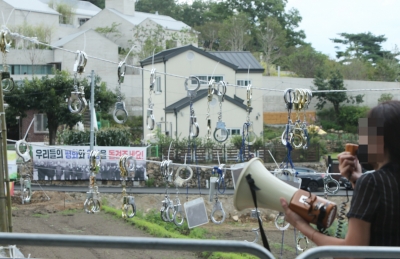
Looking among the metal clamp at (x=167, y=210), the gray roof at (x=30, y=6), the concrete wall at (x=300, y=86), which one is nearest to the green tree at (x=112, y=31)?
the gray roof at (x=30, y=6)

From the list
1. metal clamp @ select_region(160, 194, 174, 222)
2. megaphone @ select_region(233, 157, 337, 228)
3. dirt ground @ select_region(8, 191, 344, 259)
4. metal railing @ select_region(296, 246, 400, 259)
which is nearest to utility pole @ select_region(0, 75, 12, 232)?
metal clamp @ select_region(160, 194, 174, 222)

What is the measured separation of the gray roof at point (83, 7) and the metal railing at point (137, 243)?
4763 centimetres

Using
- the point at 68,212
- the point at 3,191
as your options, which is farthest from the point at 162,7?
the point at 3,191

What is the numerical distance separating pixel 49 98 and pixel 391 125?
21377mm

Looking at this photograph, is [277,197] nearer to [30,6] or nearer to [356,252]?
[356,252]

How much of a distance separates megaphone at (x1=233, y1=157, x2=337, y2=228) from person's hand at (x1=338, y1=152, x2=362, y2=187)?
279mm

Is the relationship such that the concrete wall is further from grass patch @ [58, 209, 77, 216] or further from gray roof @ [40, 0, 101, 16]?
gray roof @ [40, 0, 101, 16]

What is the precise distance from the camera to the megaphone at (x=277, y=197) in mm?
2453

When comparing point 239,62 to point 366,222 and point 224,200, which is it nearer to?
point 224,200

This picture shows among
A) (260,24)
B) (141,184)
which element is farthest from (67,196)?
(260,24)

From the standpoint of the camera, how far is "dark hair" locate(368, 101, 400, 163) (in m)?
2.39

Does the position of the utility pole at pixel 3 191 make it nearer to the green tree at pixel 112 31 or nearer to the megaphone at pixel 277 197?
the megaphone at pixel 277 197

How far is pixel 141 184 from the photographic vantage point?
24250mm

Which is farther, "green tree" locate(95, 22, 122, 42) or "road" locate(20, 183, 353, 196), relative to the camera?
"green tree" locate(95, 22, 122, 42)
